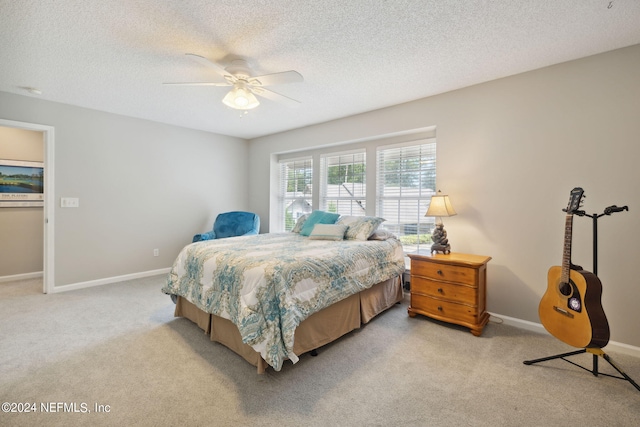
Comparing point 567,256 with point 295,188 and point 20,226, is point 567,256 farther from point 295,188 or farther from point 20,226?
point 20,226

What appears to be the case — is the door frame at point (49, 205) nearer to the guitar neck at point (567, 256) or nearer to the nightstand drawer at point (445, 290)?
the nightstand drawer at point (445, 290)

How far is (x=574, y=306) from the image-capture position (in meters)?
1.86

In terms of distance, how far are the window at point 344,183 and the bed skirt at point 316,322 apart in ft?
5.07

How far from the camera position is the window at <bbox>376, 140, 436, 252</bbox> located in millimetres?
3574

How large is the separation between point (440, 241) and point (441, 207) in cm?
36

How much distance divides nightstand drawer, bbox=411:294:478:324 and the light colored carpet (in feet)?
0.41

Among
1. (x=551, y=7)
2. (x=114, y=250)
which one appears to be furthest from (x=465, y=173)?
(x=114, y=250)

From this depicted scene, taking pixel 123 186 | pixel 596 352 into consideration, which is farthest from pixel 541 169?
pixel 123 186

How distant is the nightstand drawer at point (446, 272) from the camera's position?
255cm

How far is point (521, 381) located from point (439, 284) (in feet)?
3.23

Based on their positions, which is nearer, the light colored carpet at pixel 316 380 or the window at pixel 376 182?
the light colored carpet at pixel 316 380

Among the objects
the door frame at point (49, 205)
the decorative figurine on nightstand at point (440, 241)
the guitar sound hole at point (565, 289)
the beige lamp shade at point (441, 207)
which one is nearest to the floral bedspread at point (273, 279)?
the decorative figurine on nightstand at point (440, 241)

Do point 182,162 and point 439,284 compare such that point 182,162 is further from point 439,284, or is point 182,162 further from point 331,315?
point 439,284

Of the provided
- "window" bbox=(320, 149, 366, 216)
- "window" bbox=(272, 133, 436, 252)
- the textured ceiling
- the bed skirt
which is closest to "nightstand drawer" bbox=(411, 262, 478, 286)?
the bed skirt
